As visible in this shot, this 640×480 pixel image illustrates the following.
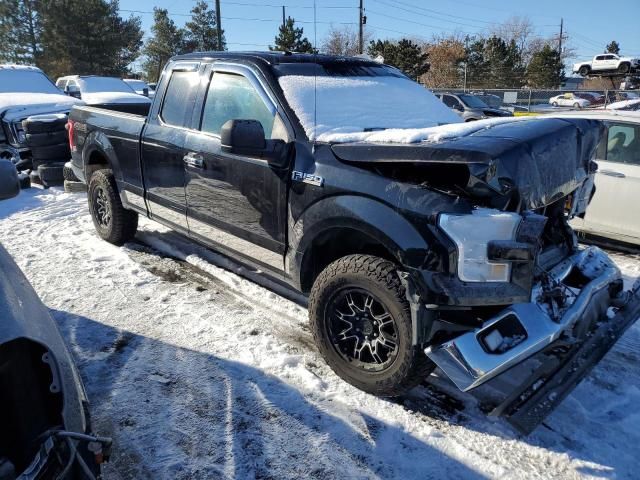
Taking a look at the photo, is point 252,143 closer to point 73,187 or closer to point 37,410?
point 37,410

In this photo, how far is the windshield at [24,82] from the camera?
10859 millimetres

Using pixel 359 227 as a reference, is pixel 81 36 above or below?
above

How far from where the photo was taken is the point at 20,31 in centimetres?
4612

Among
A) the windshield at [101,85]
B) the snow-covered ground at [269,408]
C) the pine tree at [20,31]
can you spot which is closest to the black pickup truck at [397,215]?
the snow-covered ground at [269,408]

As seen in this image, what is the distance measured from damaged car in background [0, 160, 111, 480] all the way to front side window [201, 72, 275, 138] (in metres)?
2.12

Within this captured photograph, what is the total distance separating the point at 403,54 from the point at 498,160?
38.3m

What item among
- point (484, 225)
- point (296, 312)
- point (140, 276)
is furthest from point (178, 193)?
point (484, 225)

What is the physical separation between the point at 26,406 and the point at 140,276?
3321 millimetres

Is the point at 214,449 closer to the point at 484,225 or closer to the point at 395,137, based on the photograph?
the point at 484,225

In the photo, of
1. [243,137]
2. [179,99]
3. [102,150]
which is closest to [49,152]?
[102,150]

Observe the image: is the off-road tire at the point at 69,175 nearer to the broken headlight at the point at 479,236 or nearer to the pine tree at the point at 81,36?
the broken headlight at the point at 479,236

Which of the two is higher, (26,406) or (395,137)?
(395,137)

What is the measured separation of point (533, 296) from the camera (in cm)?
271

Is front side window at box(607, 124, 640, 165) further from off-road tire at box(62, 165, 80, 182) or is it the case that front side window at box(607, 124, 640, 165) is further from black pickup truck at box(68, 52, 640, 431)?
off-road tire at box(62, 165, 80, 182)
